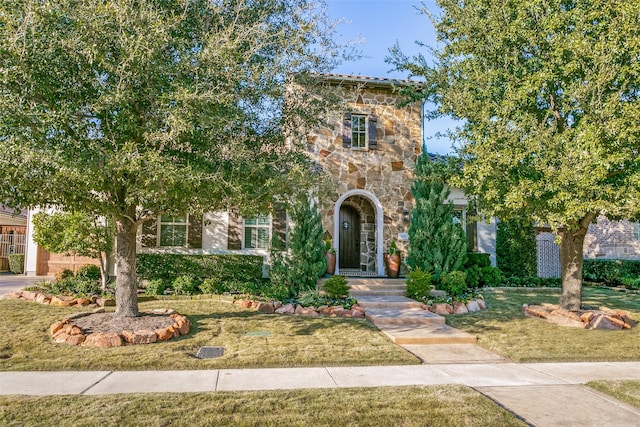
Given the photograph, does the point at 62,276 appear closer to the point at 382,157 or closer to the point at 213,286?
the point at 213,286

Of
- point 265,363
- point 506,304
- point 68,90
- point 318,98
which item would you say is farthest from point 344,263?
point 68,90

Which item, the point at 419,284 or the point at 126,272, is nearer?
the point at 126,272

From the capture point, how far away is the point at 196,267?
40.2 ft

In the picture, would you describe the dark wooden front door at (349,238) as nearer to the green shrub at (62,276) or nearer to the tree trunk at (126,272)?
the tree trunk at (126,272)

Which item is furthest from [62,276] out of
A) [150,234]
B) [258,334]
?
[258,334]

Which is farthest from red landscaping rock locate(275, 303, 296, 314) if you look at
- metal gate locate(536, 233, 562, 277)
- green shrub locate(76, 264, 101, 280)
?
metal gate locate(536, 233, 562, 277)

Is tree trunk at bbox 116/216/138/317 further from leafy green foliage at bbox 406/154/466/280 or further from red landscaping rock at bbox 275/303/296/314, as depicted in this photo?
leafy green foliage at bbox 406/154/466/280

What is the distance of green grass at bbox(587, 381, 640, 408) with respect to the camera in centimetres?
467

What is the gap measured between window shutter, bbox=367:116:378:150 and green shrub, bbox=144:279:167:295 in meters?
7.19

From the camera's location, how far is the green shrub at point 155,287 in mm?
11062

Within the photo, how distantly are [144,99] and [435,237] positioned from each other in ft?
27.2

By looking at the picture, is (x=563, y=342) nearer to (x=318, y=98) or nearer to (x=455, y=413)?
(x=455, y=413)

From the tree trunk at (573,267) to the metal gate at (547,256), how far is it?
718cm

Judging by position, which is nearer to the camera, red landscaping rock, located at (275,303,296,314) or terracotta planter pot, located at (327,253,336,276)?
red landscaping rock, located at (275,303,296,314)
